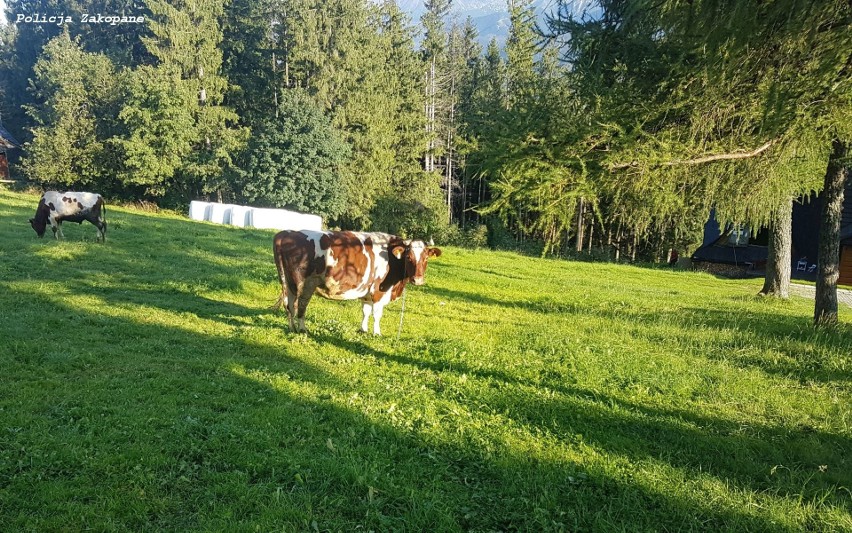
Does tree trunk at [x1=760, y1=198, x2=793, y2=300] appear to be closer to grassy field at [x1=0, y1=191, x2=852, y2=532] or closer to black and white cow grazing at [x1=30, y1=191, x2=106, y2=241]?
grassy field at [x1=0, y1=191, x2=852, y2=532]

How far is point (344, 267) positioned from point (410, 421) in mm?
4339

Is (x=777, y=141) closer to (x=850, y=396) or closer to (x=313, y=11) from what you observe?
(x=850, y=396)

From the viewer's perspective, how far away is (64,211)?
18.1 metres

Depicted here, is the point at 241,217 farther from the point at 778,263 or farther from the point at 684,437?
the point at 684,437

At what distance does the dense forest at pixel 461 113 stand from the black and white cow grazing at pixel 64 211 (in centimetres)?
1408

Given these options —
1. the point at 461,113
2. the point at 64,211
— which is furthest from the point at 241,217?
the point at 461,113

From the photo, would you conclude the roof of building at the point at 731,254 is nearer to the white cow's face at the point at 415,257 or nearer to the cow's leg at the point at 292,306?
the white cow's face at the point at 415,257

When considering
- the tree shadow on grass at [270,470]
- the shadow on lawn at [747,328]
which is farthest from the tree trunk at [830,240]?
the tree shadow on grass at [270,470]

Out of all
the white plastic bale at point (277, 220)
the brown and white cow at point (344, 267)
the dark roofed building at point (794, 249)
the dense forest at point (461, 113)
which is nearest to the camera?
the dense forest at point (461, 113)

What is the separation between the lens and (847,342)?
8.62 meters

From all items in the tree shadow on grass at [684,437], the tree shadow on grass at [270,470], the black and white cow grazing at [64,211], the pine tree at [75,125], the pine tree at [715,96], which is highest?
the pine tree at [75,125]

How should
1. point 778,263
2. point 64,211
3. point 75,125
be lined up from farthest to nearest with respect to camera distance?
1. point 75,125
2. point 64,211
3. point 778,263

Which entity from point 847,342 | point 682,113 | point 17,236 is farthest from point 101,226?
point 847,342

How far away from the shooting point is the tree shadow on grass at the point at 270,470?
367cm
